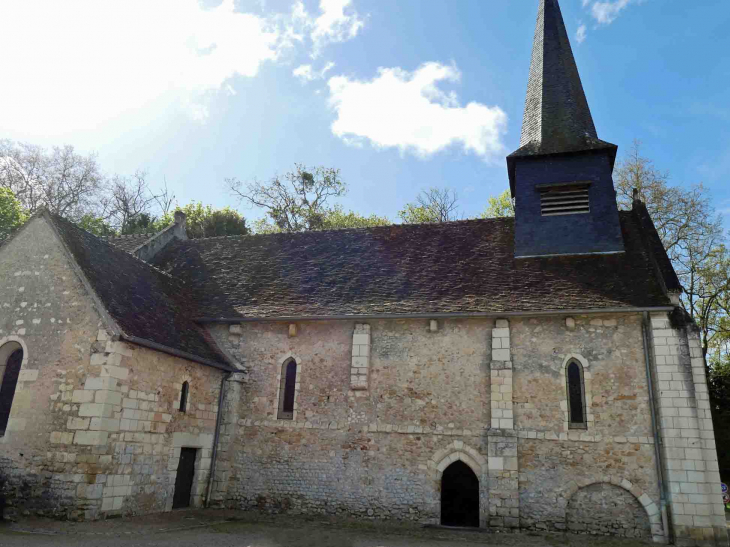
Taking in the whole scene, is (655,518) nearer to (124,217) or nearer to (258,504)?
(258,504)

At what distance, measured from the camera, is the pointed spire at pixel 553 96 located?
613 inches

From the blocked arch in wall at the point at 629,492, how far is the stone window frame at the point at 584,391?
40.2 inches

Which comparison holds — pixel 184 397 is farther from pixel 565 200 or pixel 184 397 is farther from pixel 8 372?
pixel 565 200

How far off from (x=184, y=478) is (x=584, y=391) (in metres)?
8.86

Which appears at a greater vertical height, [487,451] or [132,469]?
[487,451]

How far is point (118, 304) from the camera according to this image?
11.1 m

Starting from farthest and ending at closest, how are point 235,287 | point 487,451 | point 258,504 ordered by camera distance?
1. point 235,287
2. point 258,504
3. point 487,451

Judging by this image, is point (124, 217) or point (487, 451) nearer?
point (487, 451)

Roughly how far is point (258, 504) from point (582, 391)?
756 cm

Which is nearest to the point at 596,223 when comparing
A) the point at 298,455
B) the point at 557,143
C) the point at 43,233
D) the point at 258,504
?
the point at 557,143

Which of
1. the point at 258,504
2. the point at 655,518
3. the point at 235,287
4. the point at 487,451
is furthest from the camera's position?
the point at 235,287

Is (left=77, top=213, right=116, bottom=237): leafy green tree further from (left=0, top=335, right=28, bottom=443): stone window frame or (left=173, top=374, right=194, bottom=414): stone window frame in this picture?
(left=173, top=374, right=194, bottom=414): stone window frame

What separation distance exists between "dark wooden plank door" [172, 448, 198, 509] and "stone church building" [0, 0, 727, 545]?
0.04 metres

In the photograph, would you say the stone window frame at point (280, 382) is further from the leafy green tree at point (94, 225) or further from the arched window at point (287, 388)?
the leafy green tree at point (94, 225)
